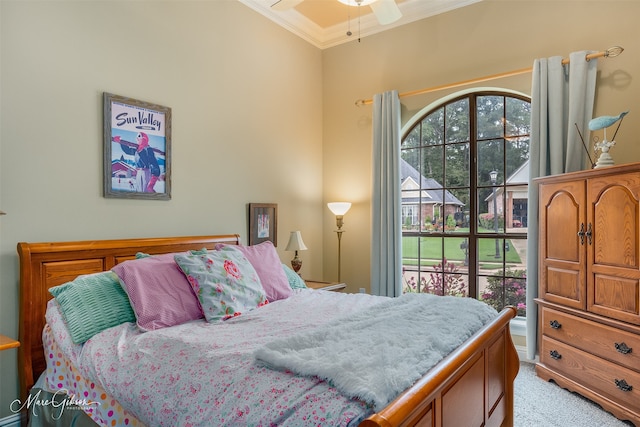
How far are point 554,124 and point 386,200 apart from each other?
4.93 feet

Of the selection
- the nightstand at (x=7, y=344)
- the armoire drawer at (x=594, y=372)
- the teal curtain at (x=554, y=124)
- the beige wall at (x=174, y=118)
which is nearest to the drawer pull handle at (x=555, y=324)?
the armoire drawer at (x=594, y=372)

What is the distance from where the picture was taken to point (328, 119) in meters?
4.46

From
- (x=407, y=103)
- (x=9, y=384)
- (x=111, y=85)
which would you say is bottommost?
(x=9, y=384)

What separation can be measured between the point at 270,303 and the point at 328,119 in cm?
256

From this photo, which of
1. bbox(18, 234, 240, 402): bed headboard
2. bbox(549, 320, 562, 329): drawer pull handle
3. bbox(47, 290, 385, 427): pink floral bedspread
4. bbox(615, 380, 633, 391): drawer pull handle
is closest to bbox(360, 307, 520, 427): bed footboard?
bbox(47, 290, 385, 427): pink floral bedspread

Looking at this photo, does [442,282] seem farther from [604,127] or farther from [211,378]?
[211,378]

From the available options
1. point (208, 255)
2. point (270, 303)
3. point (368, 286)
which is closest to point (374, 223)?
point (368, 286)

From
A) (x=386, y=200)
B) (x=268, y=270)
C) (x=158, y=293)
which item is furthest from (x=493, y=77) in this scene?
(x=158, y=293)

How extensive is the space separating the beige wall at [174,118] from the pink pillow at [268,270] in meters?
0.60

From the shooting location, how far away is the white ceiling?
12.1ft

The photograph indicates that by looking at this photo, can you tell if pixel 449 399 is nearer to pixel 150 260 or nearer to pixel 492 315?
→ pixel 492 315

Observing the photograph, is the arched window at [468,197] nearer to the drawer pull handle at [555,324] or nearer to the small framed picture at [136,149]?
the drawer pull handle at [555,324]

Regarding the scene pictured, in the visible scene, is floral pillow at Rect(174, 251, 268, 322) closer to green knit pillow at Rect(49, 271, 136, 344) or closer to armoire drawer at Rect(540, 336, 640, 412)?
green knit pillow at Rect(49, 271, 136, 344)

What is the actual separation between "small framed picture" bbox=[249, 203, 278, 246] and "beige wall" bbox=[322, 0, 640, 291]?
0.85m
